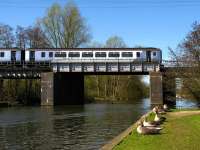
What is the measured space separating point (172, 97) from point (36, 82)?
141ft

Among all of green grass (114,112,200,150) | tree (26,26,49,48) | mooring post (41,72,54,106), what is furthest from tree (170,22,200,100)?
tree (26,26,49,48)

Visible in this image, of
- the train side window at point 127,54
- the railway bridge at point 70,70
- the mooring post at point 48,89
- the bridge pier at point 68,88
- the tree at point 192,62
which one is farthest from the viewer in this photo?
the bridge pier at point 68,88

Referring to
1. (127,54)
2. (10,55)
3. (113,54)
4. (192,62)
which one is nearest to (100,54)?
(113,54)

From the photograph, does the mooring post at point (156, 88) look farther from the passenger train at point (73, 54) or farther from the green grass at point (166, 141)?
the green grass at point (166, 141)

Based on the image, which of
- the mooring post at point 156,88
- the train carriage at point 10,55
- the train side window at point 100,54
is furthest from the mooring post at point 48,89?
→ the mooring post at point 156,88

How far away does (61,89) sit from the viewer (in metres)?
85.8

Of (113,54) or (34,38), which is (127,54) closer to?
(113,54)

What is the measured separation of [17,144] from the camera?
78.5 ft

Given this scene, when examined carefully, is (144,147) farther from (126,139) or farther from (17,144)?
(17,144)

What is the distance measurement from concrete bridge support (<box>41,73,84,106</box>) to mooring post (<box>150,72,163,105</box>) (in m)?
18.0

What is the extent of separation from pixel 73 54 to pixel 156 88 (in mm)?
16882

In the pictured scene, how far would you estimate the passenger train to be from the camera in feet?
261

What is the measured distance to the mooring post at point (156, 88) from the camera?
2980 inches

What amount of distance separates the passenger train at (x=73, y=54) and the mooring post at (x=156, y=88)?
4.58 m
